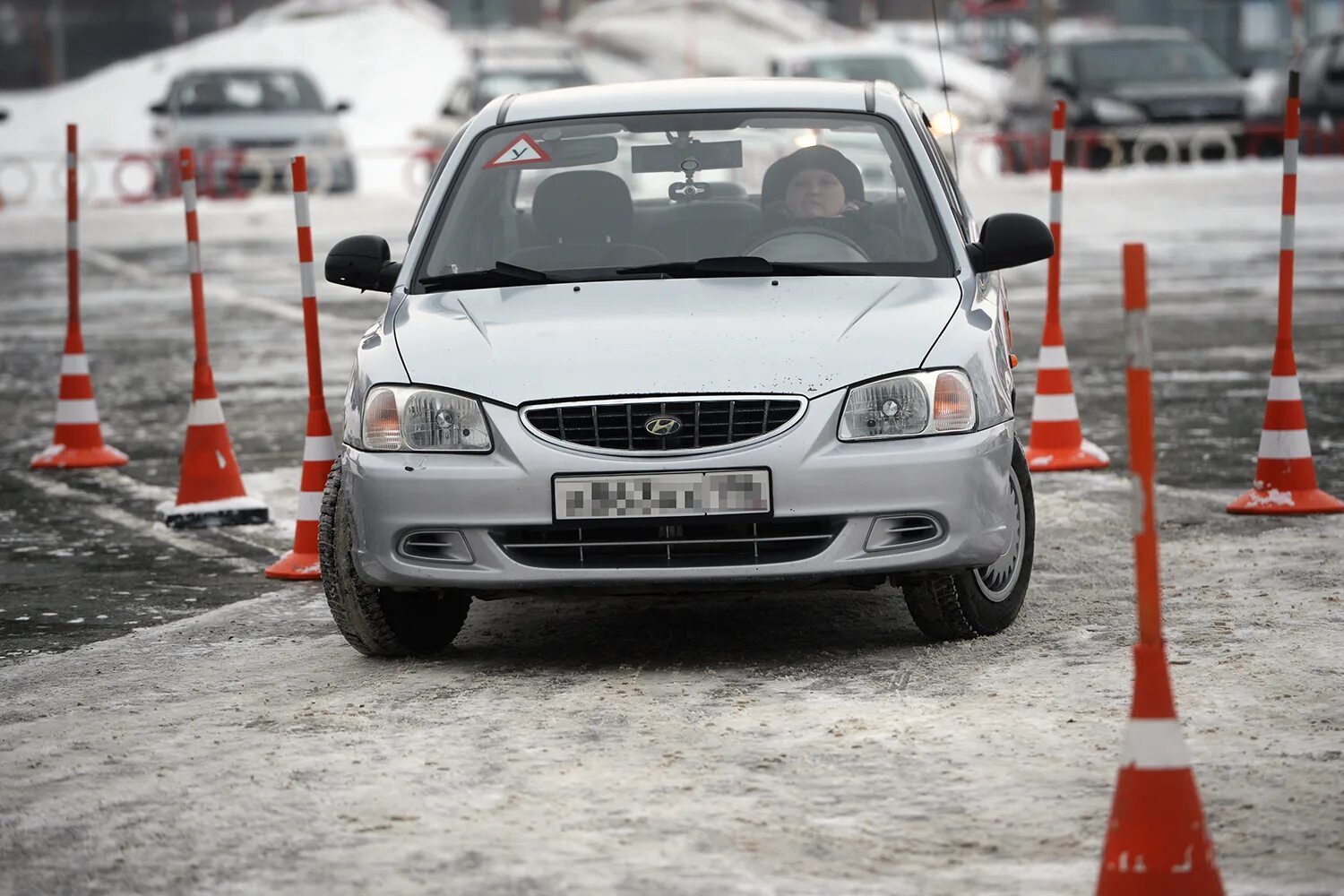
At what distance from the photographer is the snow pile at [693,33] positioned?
55.9 meters

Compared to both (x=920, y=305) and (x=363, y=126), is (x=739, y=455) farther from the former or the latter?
(x=363, y=126)

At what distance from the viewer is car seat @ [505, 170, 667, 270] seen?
702cm

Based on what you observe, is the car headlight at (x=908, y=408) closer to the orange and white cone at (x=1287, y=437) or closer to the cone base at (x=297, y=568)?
the cone base at (x=297, y=568)

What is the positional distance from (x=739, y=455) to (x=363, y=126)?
147 ft

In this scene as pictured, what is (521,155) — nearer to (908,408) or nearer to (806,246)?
(806,246)

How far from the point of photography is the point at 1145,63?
3112 centimetres

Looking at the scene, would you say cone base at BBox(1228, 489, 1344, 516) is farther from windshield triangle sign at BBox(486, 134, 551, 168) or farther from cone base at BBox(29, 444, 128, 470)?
cone base at BBox(29, 444, 128, 470)

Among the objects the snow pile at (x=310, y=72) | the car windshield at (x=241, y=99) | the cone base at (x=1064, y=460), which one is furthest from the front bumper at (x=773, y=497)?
the snow pile at (x=310, y=72)

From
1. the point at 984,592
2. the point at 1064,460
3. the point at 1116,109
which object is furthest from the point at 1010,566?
the point at 1116,109

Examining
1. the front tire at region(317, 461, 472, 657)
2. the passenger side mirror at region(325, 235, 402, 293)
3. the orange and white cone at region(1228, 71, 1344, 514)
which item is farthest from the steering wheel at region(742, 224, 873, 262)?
the orange and white cone at region(1228, 71, 1344, 514)

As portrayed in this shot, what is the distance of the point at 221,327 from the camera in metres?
17.0

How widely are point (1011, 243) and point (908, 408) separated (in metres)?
1.00

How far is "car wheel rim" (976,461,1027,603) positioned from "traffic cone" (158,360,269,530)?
3569 millimetres

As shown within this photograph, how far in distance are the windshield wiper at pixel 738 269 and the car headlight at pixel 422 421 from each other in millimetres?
888
